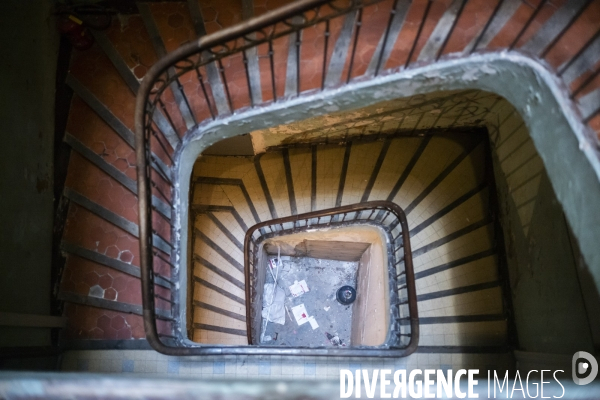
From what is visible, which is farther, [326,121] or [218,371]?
[326,121]

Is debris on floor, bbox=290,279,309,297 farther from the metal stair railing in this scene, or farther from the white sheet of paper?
the metal stair railing

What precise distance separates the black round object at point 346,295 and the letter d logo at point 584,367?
13.9ft

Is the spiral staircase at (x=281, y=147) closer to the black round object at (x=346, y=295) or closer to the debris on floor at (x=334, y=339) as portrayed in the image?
the debris on floor at (x=334, y=339)

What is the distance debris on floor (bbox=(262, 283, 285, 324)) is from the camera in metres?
7.08

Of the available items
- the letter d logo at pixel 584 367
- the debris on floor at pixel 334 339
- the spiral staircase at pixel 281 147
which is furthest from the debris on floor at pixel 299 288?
the letter d logo at pixel 584 367

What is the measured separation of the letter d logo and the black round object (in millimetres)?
4229

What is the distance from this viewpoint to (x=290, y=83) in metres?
3.04

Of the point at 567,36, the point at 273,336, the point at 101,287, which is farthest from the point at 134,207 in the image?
the point at 273,336

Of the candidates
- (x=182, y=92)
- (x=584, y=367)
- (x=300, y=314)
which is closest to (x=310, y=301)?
(x=300, y=314)

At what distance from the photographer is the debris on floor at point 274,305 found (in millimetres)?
7078

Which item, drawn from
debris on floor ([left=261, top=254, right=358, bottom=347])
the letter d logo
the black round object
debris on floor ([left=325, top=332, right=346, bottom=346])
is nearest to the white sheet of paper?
debris on floor ([left=261, top=254, right=358, bottom=347])

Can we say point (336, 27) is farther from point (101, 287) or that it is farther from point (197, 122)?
point (101, 287)

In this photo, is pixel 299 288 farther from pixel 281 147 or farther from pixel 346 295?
pixel 281 147

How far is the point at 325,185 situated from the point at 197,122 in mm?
2425
